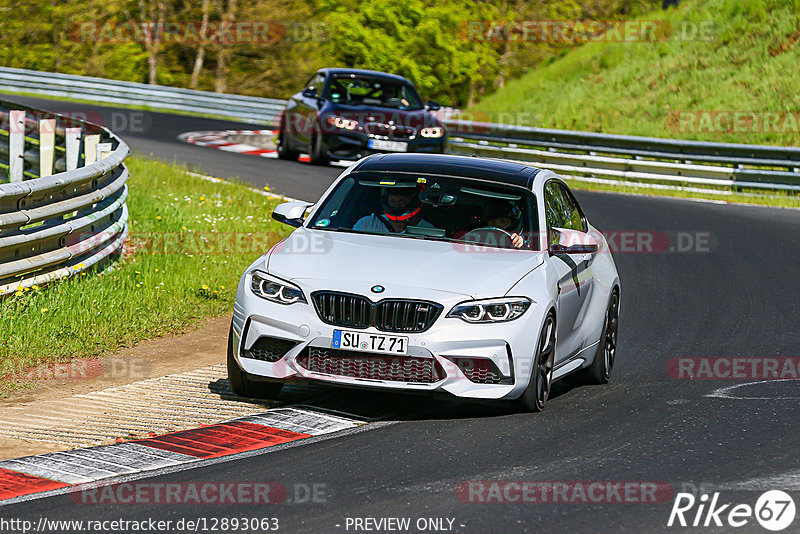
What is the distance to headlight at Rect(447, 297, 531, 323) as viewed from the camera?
24.9 feet

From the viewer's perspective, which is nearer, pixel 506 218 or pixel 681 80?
pixel 506 218

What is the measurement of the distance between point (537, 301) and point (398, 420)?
110cm

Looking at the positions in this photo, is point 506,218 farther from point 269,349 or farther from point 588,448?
point 588,448

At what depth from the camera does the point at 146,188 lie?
17.8 meters

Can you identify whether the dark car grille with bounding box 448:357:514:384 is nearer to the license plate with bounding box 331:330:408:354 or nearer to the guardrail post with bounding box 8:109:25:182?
the license plate with bounding box 331:330:408:354

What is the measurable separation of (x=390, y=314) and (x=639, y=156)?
18.0m

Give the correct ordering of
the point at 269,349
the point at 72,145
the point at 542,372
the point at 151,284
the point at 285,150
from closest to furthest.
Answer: the point at 269,349 < the point at 542,372 < the point at 151,284 < the point at 72,145 < the point at 285,150

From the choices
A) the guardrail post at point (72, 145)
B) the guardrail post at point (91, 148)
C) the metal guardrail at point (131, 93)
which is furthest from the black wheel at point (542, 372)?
the metal guardrail at point (131, 93)

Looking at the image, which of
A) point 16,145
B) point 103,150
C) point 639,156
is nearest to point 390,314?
point 103,150

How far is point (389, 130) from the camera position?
23344mm

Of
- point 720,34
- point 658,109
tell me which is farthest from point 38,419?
point 720,34

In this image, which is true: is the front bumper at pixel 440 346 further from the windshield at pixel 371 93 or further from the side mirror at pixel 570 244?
the windshield at pixel 371 93

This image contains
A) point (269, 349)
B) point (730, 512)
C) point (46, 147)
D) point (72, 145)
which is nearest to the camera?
point (730, 512)

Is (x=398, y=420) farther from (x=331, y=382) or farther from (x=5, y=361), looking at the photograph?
(x=5, y=361)
